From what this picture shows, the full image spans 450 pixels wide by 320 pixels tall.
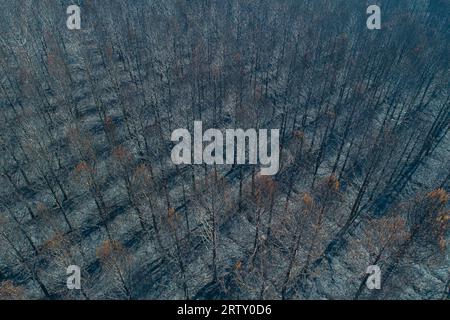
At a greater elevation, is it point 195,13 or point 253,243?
point 195,13

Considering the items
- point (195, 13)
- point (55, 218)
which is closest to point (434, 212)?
point (55, 218)

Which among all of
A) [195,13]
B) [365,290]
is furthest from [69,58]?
[365,290]

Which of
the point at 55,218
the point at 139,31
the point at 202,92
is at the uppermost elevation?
the point at 139,31

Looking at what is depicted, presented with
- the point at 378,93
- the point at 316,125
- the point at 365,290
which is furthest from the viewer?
the point at 378,93

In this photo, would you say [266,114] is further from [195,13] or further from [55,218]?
[55,218]

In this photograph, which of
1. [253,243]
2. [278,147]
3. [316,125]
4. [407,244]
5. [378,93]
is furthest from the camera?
[378,93]

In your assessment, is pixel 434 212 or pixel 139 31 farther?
→ pixel 139 31

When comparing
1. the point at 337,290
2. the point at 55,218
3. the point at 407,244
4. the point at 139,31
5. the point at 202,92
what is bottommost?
the point at 337,290

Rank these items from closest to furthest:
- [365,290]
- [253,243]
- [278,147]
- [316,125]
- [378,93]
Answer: [365,290] < [253,243] < [278,147] < [316,125] < [378,93]

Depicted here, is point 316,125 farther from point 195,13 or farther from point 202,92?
point 195,13
